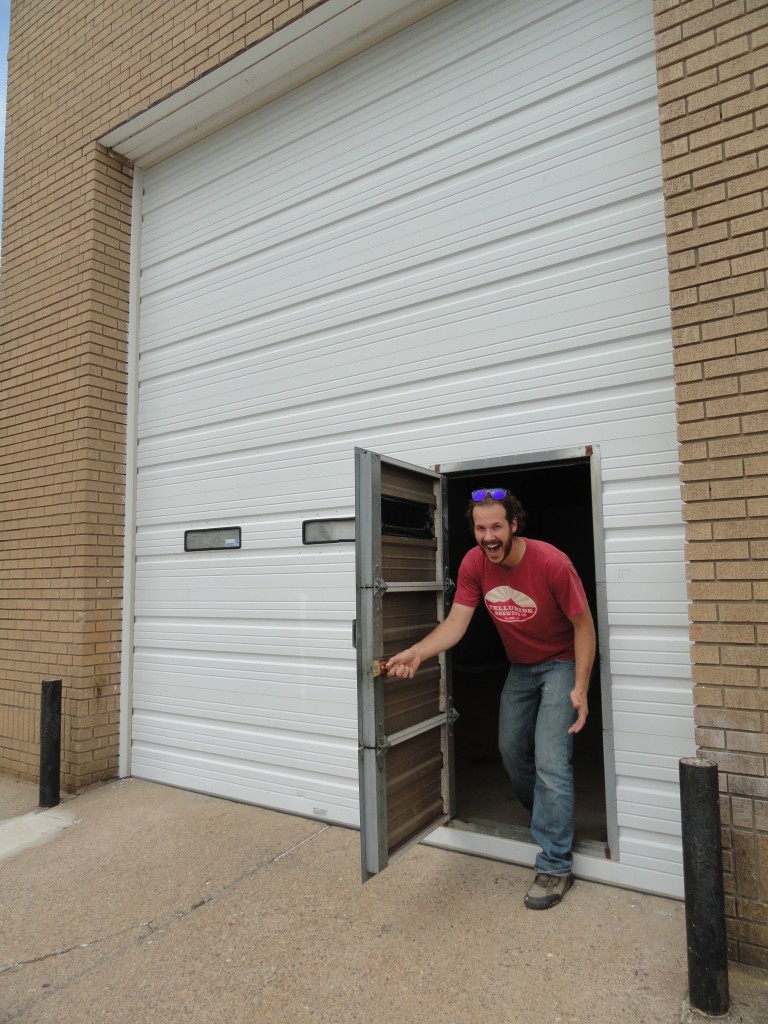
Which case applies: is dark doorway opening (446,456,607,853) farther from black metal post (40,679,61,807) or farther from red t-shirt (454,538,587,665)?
black metal post (40,679,61,807)

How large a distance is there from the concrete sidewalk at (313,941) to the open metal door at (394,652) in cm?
35

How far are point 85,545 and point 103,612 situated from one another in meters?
0.57

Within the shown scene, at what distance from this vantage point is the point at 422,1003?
256 cm

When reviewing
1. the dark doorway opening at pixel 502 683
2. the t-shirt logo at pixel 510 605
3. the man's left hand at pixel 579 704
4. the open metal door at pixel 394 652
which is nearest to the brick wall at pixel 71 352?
the dark doorway opening at pixel 502 683

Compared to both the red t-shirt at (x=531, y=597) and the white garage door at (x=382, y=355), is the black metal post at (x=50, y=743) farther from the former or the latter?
the red t-shirt at (x=531, y=597)

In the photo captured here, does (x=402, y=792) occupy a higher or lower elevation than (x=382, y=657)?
lower

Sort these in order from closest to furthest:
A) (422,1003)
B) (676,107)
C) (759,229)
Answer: (422,1003) < (759,229) < (676,107)

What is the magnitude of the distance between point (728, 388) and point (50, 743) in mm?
5003

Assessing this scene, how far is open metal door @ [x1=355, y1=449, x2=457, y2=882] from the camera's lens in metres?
3.10

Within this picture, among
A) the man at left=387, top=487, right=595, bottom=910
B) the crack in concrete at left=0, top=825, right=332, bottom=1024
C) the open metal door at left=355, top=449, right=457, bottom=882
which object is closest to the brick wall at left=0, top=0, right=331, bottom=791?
the crack in concrete at left=0, top=825, right=332, bottom=1024

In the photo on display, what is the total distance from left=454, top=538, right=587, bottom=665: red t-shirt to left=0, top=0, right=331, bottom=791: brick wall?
3382 millimetres

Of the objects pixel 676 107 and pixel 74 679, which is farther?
pixel 74 679

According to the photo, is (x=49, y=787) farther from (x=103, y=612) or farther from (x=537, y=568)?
(x=537, y=568)

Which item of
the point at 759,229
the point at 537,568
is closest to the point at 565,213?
the point at 759,229
